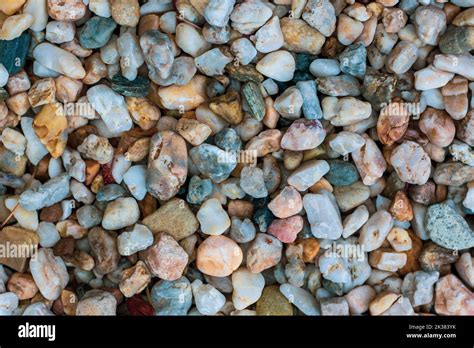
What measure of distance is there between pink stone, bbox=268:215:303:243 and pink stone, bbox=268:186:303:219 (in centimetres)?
1

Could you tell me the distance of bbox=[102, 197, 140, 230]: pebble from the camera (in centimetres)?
144

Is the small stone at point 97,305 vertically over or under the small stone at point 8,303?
over

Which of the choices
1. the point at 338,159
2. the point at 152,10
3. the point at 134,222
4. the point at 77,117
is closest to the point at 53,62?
the point at 77,117

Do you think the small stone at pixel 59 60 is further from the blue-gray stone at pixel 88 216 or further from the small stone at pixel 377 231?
the small stone at pixel 377 231

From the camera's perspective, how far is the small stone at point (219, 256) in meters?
1.43

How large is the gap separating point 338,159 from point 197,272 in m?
0.42

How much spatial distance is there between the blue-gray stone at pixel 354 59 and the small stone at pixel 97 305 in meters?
0.75

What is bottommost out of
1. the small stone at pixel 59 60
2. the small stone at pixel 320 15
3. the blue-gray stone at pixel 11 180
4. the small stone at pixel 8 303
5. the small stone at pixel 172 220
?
the small stone at pixel 8 303

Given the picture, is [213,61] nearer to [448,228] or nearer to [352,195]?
[352,195]

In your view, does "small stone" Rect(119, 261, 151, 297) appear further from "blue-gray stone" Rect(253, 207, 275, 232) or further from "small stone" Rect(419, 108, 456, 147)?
"small stone" Rect(419, 108, 456, 147)

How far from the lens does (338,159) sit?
1479mm

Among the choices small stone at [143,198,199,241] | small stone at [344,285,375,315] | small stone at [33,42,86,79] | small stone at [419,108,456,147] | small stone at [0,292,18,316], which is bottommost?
small stone at [0,292,18,316]

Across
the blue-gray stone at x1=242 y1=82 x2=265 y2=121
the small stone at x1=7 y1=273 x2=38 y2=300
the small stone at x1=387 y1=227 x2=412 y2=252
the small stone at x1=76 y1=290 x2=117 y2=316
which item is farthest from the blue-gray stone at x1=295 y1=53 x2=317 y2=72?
the small stone at x1=7 y1=273 x2=38 y2=300

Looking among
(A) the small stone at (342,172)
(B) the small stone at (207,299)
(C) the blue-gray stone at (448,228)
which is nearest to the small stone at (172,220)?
(B) the small stone at (207,299)
